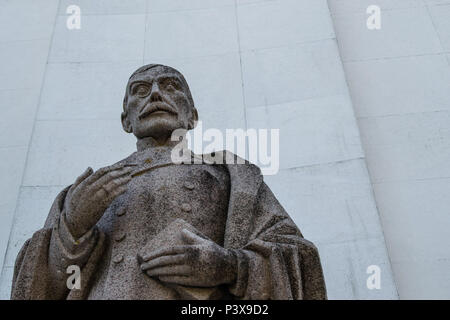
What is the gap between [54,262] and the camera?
133 inches

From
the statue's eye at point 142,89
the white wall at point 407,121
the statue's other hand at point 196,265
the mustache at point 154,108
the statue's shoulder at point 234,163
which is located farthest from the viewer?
the white wall at point 407,121

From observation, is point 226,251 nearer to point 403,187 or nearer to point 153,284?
point 153,284

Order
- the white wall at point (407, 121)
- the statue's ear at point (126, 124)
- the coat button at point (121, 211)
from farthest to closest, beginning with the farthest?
the white wall at point (407, 121), the statue's ear at point (126, 124), the coat button at point (121, 211)

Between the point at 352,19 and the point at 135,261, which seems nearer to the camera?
the point at 135,261

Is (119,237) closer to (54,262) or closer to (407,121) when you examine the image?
(54,262)

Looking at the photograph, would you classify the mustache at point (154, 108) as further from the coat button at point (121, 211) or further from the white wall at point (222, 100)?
the white wall at point (222, 100)

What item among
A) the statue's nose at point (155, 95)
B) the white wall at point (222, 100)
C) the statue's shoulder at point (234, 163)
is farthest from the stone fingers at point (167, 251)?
the white wall at point (222, 100)

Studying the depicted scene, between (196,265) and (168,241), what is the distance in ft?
0.89

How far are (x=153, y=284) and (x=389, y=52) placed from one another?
5.68 meters

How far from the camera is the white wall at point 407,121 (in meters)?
6.11

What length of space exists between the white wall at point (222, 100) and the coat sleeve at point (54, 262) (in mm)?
2815

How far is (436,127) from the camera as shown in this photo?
7027 millimetres

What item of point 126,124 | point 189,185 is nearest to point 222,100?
point 126,124
